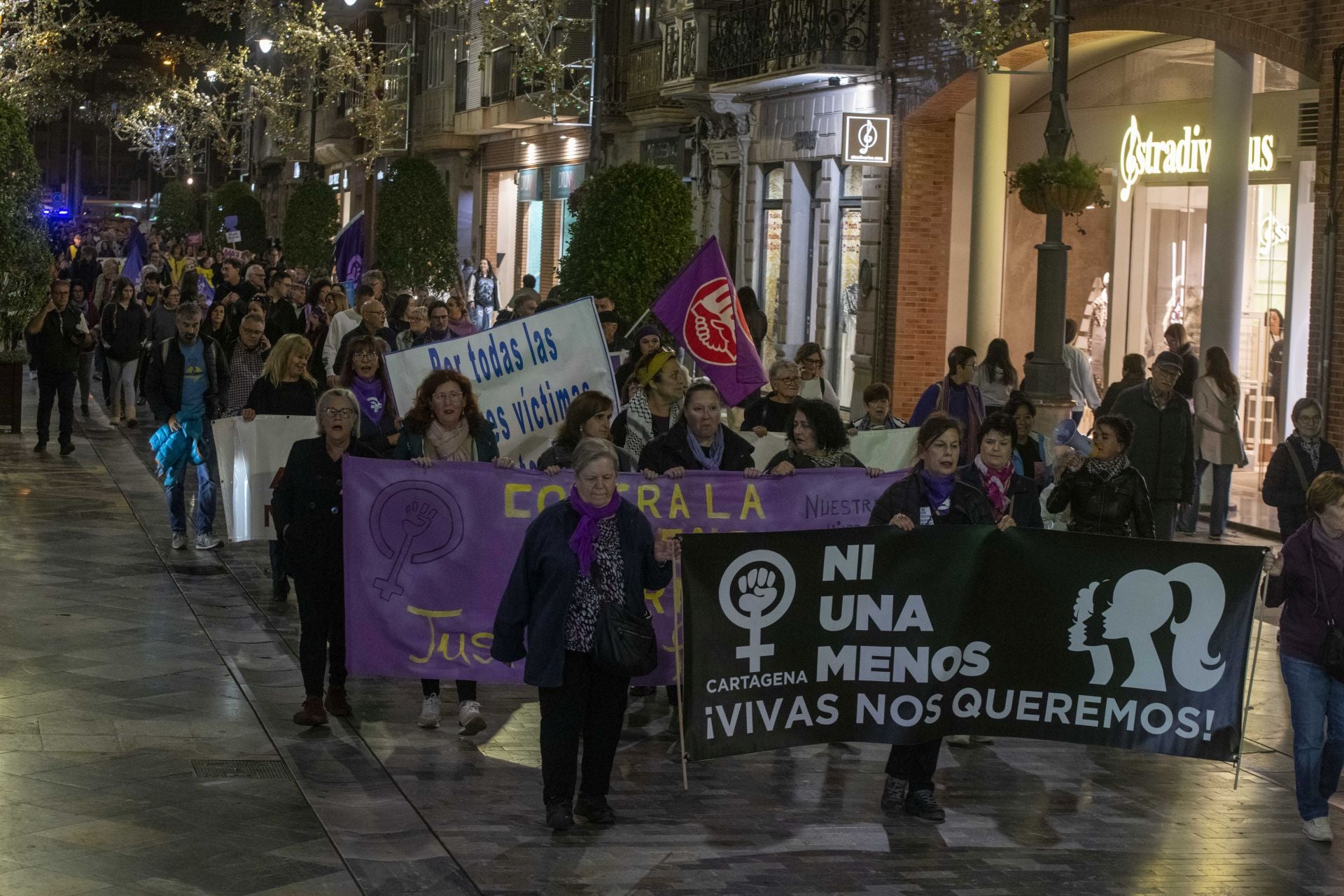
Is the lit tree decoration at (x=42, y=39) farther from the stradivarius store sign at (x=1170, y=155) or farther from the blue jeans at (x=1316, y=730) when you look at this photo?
the blue jeans at (x=1316, y=730)

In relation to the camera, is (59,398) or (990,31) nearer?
(990,31)

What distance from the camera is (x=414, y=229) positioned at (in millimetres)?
34531

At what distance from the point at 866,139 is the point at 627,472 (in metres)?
16.6

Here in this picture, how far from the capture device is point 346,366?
40.9 feet

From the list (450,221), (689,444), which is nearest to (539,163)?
(450,221)

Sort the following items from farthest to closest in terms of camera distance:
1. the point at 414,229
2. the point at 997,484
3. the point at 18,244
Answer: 1. the point at 414,229
2. the point at 18,244
3. the point at 997,484

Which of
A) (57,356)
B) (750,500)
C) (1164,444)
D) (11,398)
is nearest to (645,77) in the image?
(11,398)

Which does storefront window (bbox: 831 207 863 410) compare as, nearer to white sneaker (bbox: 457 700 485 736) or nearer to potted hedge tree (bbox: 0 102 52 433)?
potted hedge tree (bbox: 0 102 52 433)

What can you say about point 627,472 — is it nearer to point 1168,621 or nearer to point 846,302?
point 1168,621

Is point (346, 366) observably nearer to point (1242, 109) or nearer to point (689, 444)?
point (689, 444)

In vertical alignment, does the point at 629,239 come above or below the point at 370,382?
above

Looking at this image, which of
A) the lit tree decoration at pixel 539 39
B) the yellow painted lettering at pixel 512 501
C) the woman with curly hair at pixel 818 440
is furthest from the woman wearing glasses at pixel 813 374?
the lit tree decoration at pixel 539 39

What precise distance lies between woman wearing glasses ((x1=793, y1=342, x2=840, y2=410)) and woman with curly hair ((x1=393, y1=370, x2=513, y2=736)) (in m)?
5.02

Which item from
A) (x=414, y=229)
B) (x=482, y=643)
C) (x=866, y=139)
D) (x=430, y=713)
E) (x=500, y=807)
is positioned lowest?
(x=500, y=807)
